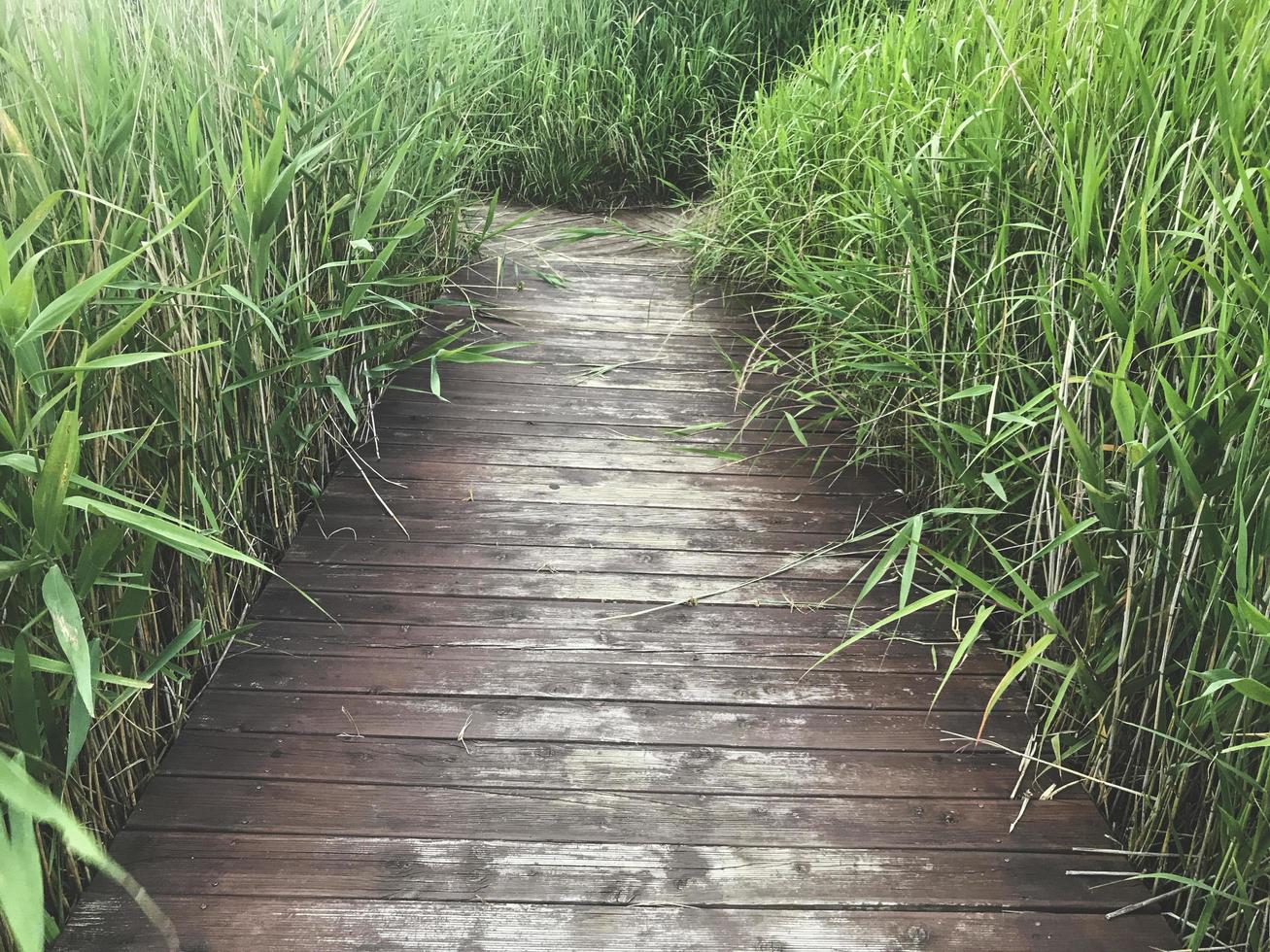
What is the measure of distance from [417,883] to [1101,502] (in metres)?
1.08

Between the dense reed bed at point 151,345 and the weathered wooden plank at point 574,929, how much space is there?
15 cm

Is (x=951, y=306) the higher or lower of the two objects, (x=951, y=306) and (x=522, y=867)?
the higher

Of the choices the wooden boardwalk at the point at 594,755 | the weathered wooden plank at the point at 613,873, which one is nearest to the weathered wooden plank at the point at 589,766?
the wooden boardwalk at the point at 594,755

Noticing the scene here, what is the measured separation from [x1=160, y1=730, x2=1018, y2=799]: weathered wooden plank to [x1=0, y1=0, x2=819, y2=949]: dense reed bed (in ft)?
0.49

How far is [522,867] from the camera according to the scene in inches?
56.5

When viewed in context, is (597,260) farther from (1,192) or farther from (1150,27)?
(1,192)

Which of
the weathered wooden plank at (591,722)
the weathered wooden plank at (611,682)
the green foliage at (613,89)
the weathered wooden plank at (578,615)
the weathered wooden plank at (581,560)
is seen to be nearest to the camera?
the weathered wooden plank at (591,722)

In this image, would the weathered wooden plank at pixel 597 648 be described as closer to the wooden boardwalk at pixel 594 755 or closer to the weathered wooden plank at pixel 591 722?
the wooden boardwalk at pixel 594 755

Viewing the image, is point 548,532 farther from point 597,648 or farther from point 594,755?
point 594,755

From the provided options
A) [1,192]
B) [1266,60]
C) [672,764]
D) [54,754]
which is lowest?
[672,764]

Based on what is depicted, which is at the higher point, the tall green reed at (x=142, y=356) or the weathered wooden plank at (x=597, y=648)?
the tall green reed at (x=142, y=356)

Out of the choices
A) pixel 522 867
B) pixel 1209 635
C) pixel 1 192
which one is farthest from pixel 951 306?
pixel 1 192

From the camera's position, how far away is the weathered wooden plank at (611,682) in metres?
1.79

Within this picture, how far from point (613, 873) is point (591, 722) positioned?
1.09ft
